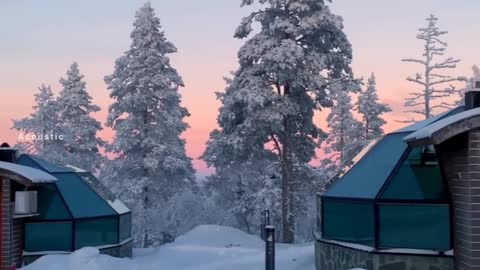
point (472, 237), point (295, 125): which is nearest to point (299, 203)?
point (295, 125)

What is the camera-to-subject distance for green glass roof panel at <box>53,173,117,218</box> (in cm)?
1717

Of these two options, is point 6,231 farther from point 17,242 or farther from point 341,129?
point 341,129

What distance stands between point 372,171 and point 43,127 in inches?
981

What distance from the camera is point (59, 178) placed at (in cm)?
1783

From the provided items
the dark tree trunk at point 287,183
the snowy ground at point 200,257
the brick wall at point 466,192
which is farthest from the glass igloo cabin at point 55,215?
the brick wall at point 466,192

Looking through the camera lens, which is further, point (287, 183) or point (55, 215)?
point (287, 183)

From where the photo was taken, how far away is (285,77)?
78.8 feet

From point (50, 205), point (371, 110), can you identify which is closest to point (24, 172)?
point (50, 205)

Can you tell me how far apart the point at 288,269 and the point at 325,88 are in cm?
1144

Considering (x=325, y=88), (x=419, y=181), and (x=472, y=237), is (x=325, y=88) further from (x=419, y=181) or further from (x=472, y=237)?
(x=472, y=237)

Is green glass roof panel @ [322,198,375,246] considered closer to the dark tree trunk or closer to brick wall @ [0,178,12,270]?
brick wall @ [0,178,12,270]

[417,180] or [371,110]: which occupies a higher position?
[371,110]

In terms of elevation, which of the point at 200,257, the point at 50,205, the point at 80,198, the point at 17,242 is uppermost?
the point at 80,198

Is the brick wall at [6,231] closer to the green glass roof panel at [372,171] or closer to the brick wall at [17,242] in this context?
the brick wall at [17,242]
